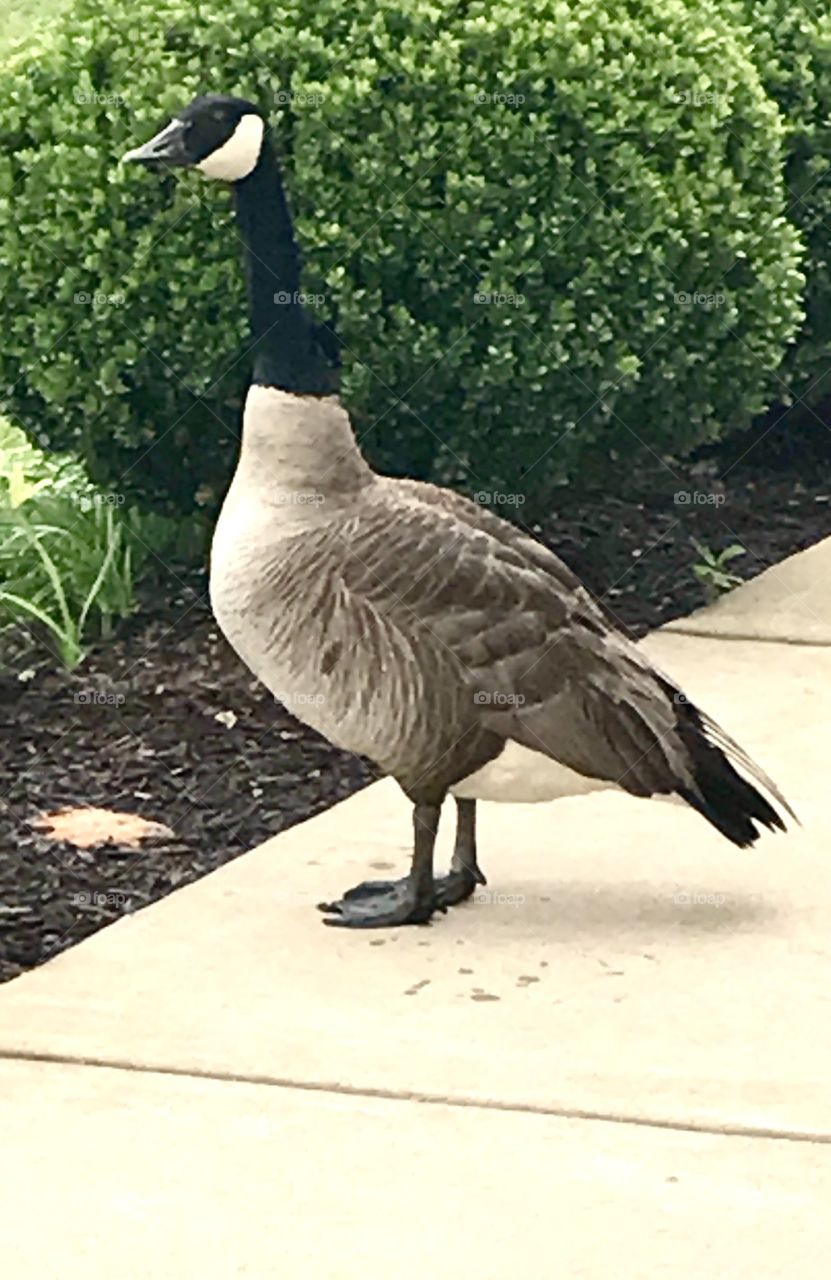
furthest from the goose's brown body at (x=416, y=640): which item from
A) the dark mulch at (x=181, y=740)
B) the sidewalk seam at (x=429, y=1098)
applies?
the sidewalk seam at (x=429, y=1098)

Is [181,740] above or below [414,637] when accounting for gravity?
below

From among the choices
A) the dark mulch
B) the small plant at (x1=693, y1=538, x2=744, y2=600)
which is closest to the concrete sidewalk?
the dark mulch

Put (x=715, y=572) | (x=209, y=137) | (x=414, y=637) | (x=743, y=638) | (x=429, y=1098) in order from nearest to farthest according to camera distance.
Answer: (x=429, y=1098)
(x=414, y=637)
(x=209, y=137)
(x=743, y=638)
(x=715, y=572)

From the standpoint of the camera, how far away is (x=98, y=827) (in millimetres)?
6691

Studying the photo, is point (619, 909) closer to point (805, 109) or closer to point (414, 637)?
point (414, 637)

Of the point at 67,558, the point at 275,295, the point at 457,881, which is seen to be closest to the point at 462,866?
the point at 457,881

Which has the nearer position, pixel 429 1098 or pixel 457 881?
pixel 429 1098

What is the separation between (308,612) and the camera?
5.72m

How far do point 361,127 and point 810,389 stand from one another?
2906 millimetres

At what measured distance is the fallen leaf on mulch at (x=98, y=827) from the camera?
660 cm

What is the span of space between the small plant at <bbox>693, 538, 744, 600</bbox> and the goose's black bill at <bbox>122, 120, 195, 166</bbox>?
313 cm

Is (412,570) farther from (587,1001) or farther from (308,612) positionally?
(587,1001)

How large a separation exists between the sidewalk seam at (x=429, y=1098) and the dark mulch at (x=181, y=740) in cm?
65

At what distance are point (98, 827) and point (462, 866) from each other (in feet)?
3.26
